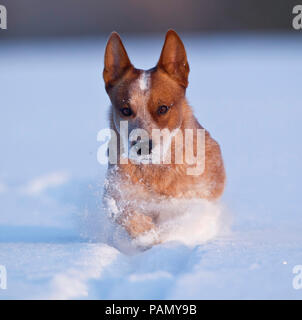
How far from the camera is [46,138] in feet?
19.2

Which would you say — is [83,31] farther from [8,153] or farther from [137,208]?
[137,208]

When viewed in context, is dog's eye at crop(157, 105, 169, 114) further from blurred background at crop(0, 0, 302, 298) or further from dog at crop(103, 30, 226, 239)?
blurred background at crop(0, 0, 302, 298)

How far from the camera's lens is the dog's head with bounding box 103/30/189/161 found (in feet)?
9.69

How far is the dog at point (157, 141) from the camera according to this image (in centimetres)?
297

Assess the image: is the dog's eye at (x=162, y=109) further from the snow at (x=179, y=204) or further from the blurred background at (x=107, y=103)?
the blurred background at (x=107, y=103)

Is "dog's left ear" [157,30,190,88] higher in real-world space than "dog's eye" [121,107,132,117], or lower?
higher

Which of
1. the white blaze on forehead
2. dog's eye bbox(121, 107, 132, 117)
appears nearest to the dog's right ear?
the white blaze on forehead

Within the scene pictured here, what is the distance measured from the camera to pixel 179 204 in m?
3.07

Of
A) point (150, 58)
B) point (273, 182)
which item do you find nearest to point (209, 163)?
point (273, 182)

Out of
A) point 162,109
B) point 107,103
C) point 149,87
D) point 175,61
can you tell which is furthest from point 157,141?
point 107,103

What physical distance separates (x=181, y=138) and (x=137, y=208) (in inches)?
19.3

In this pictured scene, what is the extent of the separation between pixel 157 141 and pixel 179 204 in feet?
1.34

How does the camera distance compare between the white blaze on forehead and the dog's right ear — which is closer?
the white blaze on forehead
